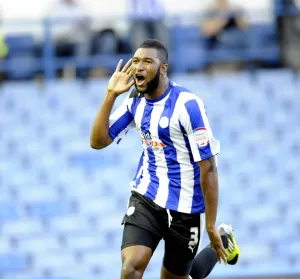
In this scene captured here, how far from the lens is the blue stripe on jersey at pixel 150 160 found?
6.79m

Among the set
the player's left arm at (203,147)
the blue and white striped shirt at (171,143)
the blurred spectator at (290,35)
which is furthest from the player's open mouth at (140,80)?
the blurred spectator at (290,35)

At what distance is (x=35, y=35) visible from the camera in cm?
1398

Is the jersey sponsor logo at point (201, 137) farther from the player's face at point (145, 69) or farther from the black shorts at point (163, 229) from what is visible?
the black shorts at point (163, 229)

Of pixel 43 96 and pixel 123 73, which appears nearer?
pixel 123 73

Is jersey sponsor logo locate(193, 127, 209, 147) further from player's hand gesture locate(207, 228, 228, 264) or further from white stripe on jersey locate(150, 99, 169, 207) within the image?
player's hand gesture locate(207, 228, 228, 264)

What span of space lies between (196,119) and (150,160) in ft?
1.73

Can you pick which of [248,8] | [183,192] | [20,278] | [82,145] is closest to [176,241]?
[183,192]

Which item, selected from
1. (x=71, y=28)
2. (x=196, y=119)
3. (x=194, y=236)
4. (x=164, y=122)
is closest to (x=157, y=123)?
(x=164, y=122)

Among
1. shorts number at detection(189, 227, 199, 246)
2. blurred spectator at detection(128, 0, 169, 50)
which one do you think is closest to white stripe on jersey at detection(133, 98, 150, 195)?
shorts number at detection(189, 227, 199, 246)

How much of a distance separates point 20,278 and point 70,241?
833mm

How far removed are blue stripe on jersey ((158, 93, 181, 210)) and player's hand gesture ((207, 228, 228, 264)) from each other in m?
0.32

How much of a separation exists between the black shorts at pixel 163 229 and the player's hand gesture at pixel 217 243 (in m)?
0.20

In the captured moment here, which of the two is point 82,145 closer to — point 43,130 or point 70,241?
point 43,130

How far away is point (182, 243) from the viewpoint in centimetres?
693
